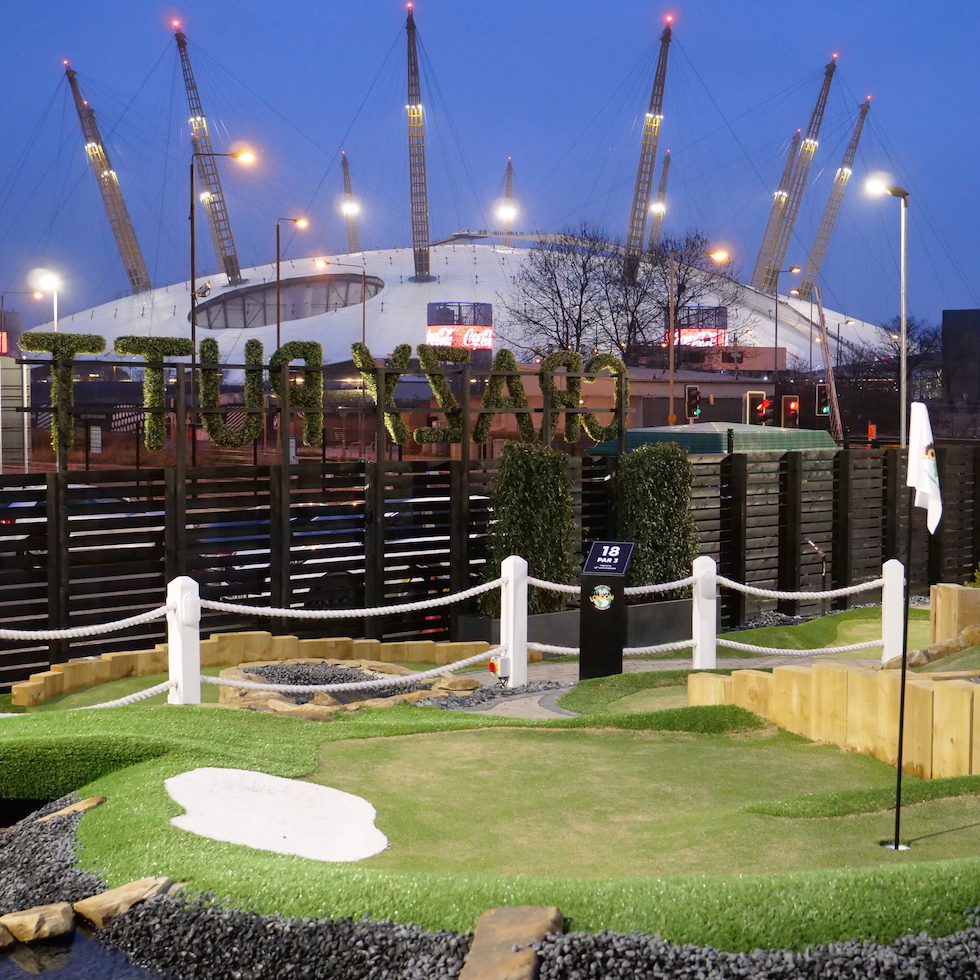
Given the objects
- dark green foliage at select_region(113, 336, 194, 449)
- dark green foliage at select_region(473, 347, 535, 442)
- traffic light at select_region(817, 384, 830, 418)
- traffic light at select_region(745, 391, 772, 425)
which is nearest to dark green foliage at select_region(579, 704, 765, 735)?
dark green foliage at select_region(113, 336, 194, 449)

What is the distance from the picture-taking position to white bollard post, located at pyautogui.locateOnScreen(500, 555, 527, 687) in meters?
10.8

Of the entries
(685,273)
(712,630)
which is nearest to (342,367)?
(685,273)

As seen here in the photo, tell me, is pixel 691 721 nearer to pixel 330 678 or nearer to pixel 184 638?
pixel 184 638

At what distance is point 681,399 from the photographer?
202 ft

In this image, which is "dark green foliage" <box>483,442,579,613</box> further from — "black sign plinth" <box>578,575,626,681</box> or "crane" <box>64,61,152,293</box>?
"crane" <box>64,61,152,293</box>

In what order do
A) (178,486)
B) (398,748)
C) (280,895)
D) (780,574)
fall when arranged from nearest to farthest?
1. (280,895)
2. (398,748)
3. (178,486)
4. (780,574)

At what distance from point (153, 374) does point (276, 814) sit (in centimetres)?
831

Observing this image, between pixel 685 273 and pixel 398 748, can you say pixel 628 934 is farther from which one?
pixel 685 273

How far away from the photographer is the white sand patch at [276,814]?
17.4 ft

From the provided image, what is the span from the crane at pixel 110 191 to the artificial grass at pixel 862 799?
105m

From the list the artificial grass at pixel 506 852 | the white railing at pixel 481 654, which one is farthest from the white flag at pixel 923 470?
the white railing at pixel 481 654

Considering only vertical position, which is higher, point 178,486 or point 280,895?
point 178,486

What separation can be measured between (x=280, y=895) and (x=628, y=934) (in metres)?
1.35

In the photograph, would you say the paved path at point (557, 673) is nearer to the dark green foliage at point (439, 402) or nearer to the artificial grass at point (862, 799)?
the dark green foliage at point (439, 402)
